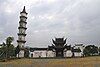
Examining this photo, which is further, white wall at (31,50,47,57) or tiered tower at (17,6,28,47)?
white wall at (31,50,47,57)

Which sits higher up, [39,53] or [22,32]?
[22,32]

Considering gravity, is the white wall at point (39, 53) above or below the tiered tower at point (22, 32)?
below

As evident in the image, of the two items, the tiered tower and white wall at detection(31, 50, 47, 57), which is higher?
the tiered tower

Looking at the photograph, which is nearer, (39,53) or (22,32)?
(22,32)

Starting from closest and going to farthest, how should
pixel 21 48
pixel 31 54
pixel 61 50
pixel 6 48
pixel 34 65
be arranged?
pixel 34 65 → pixel 61 50 → pixel 6 48 → pixel 21 48 → pixel 31 54

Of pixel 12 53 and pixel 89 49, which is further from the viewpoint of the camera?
Answer: pixel 89 49

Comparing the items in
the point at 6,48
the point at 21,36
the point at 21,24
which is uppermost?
the point at 21,24

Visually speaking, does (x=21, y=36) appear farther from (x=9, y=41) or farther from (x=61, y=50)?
(x=61, y=50)

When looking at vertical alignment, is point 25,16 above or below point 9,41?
above

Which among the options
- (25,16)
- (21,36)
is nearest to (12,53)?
(21,36)

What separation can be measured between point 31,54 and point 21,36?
28.4 ft

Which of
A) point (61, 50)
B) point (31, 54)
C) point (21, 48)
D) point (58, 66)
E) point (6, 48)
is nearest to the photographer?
point (58, 66)

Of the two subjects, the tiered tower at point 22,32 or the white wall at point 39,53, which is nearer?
the tiered tower at point 22,32

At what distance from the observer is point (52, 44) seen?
60.1m
